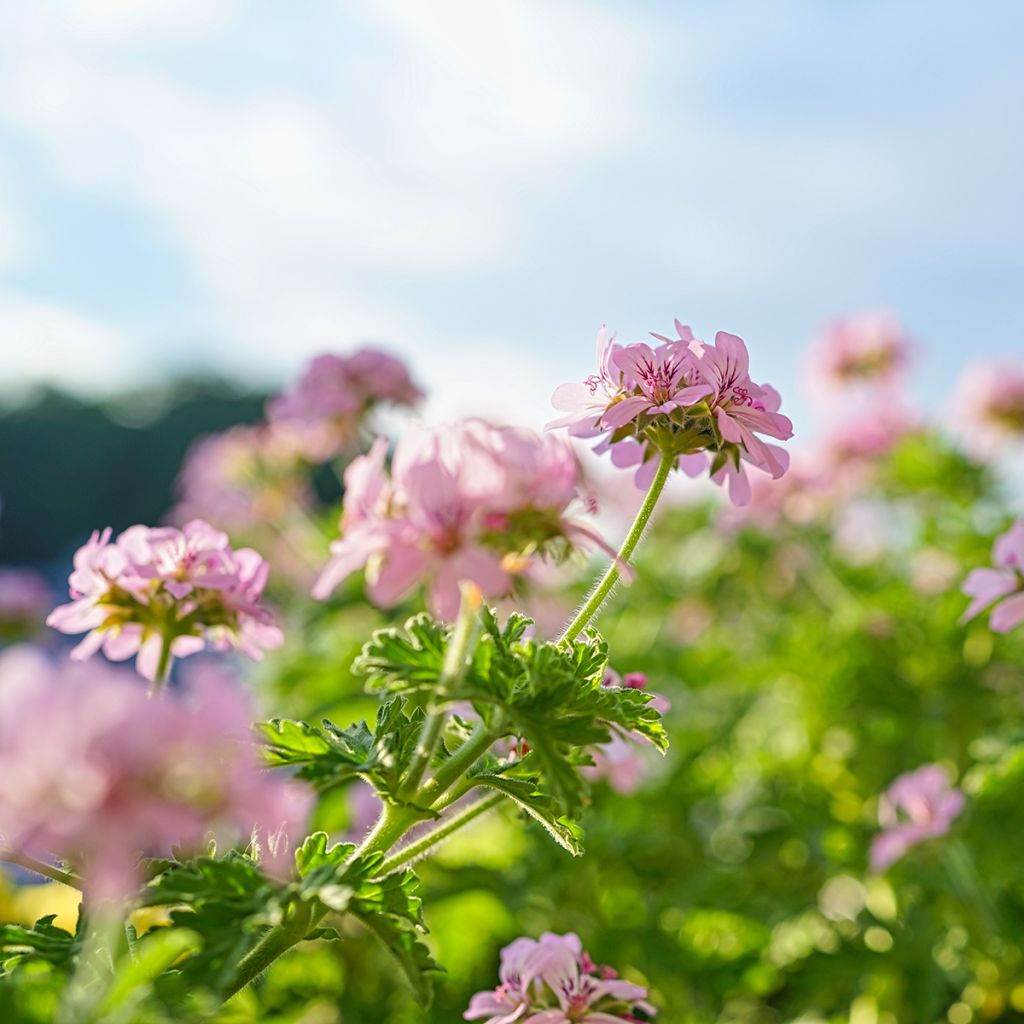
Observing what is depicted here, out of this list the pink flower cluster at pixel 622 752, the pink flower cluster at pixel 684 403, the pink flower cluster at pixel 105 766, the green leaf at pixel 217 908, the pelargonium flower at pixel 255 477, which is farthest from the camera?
the pelargonium flower at pixel 255 477

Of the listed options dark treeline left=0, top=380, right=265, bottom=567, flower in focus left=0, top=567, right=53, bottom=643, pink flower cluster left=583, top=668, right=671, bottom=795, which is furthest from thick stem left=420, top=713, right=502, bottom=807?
dark treeline left=0, top=380, right=265, bottom=567

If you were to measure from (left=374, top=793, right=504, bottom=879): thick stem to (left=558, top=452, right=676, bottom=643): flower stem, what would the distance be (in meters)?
0.24

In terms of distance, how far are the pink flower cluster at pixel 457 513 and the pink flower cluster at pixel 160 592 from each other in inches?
9.8

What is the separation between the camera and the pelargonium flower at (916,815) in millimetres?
2713

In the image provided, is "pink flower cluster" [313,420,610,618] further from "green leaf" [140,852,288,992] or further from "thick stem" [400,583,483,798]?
"green leaf" [140,852,288,992]

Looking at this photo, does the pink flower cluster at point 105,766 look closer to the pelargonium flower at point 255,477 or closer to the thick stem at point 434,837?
the thick stem at point 434,837

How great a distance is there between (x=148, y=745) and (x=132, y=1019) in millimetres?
266

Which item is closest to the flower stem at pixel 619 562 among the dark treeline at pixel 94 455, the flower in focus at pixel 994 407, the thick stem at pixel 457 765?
the thick stem at pixel 457 765

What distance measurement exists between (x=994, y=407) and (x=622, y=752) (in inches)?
164

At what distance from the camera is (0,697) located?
838 millimetres

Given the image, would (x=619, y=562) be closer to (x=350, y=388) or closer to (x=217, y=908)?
(x=217, y=908)

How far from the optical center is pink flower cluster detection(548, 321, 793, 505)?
137cm

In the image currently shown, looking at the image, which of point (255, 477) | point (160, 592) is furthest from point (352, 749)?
point (255, 477)

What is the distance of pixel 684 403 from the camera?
4.39 ft
